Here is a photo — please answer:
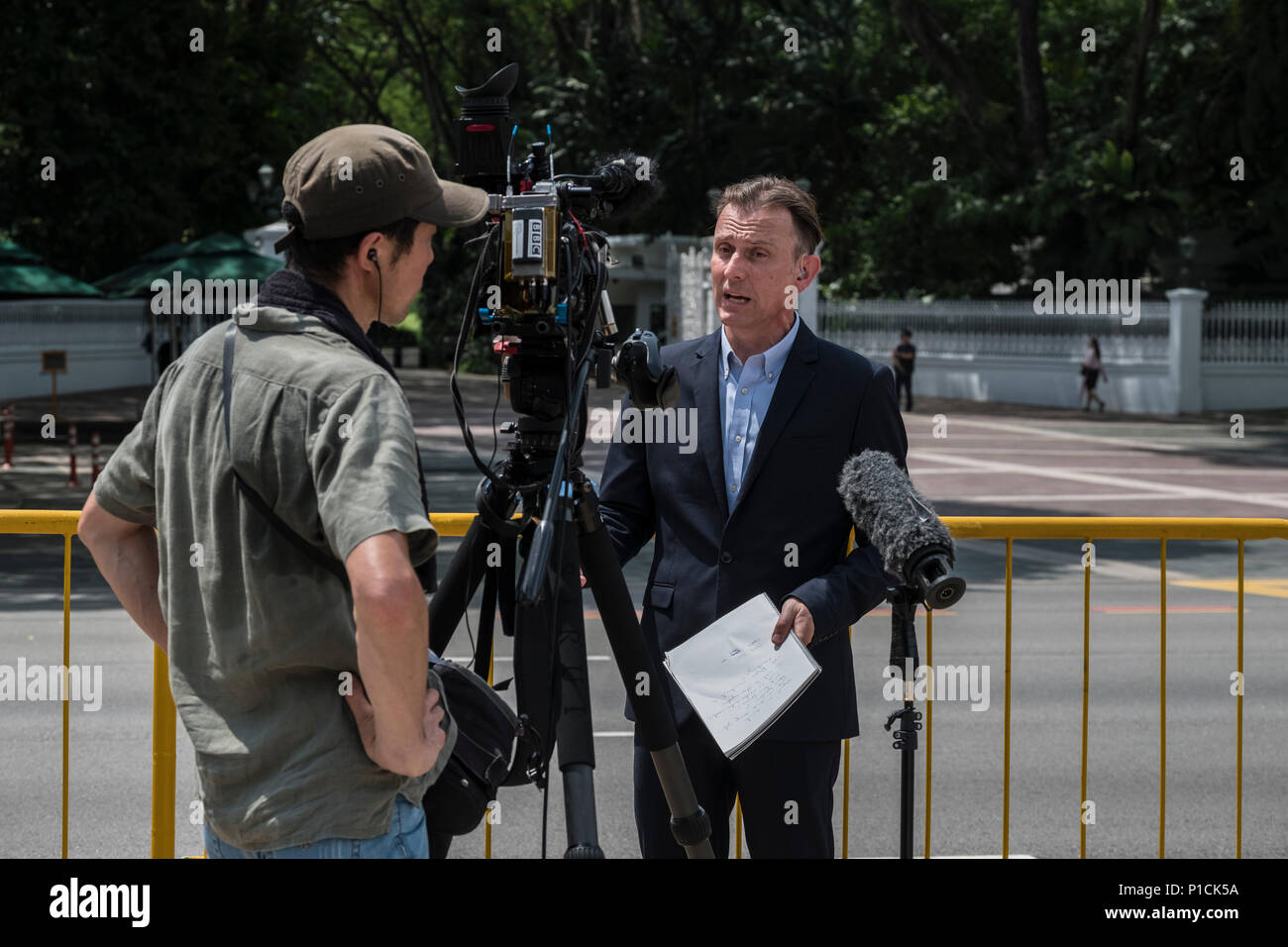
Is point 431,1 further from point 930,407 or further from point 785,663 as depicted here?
point 785,663

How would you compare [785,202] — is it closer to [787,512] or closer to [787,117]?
[787,512]

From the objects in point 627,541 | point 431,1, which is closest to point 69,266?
point 431,1

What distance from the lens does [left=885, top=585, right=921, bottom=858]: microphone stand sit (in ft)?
10.3

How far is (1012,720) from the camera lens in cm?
777

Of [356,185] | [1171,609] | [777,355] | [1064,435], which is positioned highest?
[356,185]

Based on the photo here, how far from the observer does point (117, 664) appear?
8969 millimetres

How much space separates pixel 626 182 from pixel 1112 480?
1755 centimetres

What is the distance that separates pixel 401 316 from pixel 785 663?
3.79ft

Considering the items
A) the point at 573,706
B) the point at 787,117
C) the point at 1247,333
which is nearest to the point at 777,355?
the point at 573,706

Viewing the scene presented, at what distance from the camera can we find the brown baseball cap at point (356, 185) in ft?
7.81

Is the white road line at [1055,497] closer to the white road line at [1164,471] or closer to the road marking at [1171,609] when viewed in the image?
the white road line at [1164,471]

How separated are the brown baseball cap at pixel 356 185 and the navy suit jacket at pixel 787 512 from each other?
1.19 m

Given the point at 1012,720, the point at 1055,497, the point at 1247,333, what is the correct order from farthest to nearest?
the point at 1247,333
the point at 1055,497
the point at 1012,720

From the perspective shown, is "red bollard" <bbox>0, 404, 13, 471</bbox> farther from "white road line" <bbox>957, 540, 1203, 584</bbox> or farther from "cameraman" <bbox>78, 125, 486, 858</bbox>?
"cameraman" <bbox>78, 125, 486, 858</bbox>
